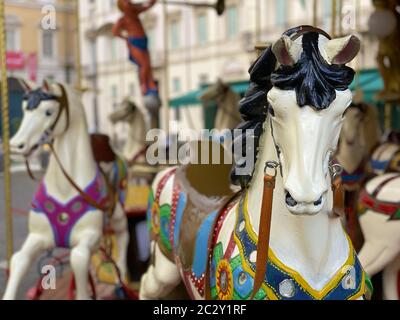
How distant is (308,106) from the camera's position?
1188 mm

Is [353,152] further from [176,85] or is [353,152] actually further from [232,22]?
[176,85]

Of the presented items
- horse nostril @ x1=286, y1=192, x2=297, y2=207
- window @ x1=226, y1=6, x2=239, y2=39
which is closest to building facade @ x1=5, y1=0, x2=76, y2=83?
horse nostril @ x1=286, y1=192, x2=297, y2=207

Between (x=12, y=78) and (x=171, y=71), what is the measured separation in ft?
45.0

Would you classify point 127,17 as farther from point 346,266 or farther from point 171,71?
point 171,71

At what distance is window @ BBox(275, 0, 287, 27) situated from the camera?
13133mm

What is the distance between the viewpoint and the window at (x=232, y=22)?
14.2 m

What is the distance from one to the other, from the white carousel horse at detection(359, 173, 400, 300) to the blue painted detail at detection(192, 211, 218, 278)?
3.63ft

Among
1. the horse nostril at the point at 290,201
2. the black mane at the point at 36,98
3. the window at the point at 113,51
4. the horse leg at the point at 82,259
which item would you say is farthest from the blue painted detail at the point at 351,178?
the window at the point at 113,51

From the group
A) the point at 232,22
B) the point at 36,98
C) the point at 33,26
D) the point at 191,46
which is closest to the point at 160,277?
the point at 36,98

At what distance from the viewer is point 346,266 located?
1.42 m

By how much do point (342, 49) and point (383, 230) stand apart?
1618 mm

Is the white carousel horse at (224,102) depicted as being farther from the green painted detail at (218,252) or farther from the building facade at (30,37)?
the green painted detail at (218,252)

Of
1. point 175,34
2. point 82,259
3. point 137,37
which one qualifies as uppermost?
point 175,34
